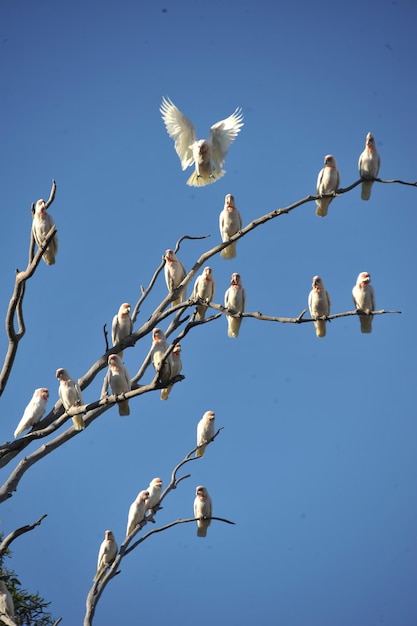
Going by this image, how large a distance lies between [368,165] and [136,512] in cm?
478

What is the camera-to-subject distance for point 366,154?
406 inches

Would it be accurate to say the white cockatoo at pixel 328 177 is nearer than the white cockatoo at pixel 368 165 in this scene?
No

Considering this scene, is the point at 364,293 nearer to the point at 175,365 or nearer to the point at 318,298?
the point at 318,298

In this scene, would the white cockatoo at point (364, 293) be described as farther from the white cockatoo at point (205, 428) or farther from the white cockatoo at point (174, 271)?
the white cockatoo at point (205, 428)

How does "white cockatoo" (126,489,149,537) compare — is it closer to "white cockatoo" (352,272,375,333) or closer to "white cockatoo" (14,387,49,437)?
"white cockatoo" (14,387,49,437)

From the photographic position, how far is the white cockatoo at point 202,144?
35.8 ft

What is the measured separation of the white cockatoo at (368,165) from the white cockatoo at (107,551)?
492 cm

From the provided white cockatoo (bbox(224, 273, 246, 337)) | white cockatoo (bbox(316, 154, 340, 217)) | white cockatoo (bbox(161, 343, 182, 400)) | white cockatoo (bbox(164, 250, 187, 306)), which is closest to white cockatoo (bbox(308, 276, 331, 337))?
white cockatoo (bbox(224, 273, 246, 337))

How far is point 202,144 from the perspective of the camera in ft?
35.7

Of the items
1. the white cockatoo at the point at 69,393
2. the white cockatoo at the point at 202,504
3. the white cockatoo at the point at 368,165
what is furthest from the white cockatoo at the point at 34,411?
the white cockatoo at the point at 368,165

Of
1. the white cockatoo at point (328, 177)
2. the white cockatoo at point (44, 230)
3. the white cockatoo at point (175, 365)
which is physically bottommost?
the white cockatoo at point (175, 365)

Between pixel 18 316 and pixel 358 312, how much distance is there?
9.54 feet

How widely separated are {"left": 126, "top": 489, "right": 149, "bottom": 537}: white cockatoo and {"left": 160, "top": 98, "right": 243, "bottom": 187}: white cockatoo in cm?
382

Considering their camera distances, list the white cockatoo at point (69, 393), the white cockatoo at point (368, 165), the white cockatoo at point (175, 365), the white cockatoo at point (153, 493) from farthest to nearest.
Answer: the white cockatoo at point (153, 493), the white cockatoo at point (368, 165), the white cockatoo at point (175, 365), the white cockatoo at point (69, 393)
